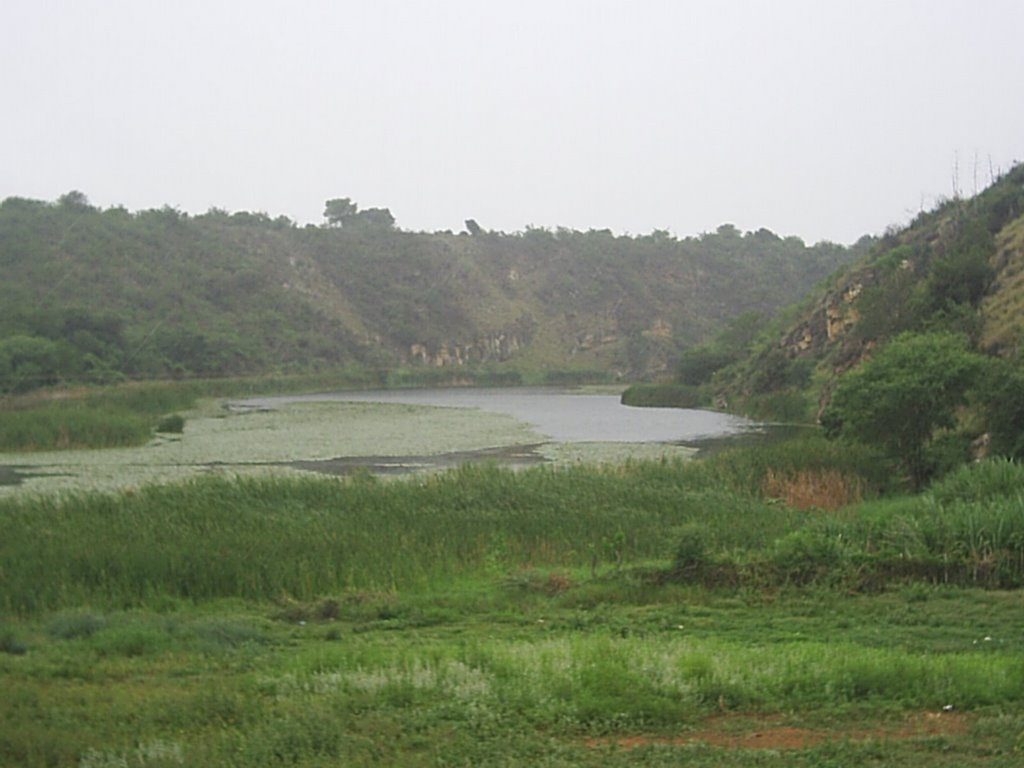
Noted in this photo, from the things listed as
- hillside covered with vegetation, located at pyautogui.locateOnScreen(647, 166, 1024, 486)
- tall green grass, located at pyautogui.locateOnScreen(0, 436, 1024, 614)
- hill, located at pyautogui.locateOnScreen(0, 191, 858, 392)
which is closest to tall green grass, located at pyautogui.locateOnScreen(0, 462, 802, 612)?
tall green grass, located at pyautogui.locateOnScreen(0, 436, 1024, 614)

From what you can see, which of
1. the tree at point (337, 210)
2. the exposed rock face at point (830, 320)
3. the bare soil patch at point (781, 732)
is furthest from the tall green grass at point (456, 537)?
the tree at point (337, 210)

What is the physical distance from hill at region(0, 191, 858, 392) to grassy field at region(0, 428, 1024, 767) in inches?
1407

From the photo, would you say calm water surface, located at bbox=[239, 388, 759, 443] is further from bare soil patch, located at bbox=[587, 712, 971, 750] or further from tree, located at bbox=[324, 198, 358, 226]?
tree, located at bbox=[324, 198, 358, 226]

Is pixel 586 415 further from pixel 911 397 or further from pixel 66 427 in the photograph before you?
pixel 911 397

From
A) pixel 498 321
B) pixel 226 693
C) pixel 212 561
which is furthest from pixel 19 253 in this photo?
pixel 226 693

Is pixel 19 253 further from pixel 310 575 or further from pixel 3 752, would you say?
pixel 3 752

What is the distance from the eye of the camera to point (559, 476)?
21062 mm

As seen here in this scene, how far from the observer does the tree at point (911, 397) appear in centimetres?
2203

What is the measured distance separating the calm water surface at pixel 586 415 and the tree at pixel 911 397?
13909mm

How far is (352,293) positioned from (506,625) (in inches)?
3923

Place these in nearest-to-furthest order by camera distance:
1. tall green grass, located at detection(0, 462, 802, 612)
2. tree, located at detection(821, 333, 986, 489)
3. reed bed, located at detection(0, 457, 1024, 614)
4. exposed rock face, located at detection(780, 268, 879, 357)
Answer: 1. reed bed, located at detection(0, 457, 1024, 614)
2. tall green grass, located at detection(0, 462, 802, 612)
3. tree, located at detection(821, 333, 986, 489)
4. exposed rock face, located at detection(780, 268, 879, 357)

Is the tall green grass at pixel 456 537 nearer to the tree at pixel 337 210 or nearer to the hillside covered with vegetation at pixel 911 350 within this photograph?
the hillside covered with vegetation at pixel 911 350

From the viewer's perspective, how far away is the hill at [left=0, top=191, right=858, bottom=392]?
67000mm

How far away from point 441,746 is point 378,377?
275 ft
